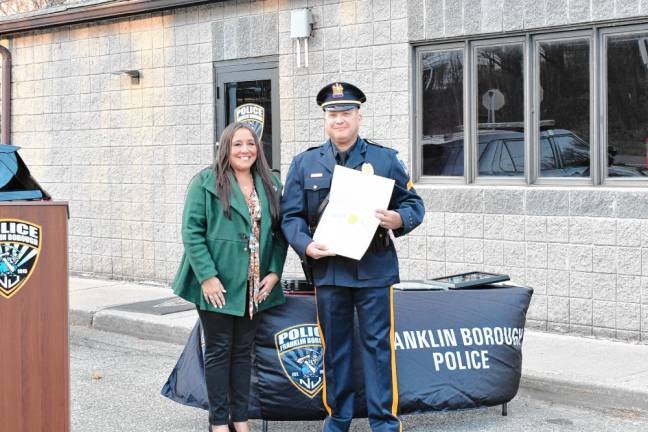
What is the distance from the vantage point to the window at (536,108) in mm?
8320

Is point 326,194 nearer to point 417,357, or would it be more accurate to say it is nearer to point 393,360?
point 393,360

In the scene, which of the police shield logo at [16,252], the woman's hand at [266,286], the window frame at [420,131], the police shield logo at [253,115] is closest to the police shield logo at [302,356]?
the woman's hand at [266,286]

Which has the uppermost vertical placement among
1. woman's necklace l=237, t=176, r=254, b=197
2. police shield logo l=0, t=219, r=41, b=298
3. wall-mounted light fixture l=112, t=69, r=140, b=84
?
wall-mounted light fixture l=112, t=69, r=140, b=84

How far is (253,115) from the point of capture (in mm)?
11188

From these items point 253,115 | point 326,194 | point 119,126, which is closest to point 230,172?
point 326,194

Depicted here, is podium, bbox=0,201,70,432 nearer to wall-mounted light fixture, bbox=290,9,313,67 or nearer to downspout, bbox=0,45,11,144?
wall-mounted light fixture, bbox=290,9,313,67

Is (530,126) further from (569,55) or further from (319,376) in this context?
(319,376)

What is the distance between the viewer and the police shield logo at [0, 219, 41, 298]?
460 cm

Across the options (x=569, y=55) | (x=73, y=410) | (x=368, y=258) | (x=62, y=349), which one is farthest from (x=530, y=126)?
(x=62, y=349)

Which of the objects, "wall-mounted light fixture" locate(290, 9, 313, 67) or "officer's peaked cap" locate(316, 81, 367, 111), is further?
"wall-mounted light fixture" locate(290, 9, 313, 67)

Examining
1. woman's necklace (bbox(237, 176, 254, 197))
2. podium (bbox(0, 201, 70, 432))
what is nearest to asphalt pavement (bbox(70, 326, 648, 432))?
podium (bbox(0, 201, 70, 432))

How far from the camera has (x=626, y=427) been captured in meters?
6.12

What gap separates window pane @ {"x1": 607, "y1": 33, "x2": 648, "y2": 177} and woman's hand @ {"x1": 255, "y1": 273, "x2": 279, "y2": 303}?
409 centimetres

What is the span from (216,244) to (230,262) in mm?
125
